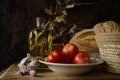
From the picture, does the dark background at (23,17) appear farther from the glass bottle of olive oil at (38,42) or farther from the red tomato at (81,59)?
the red tomato at (81,59)

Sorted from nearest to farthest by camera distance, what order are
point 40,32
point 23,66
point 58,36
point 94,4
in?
point 23,66, point 40,32, point 58,36, point 94,4

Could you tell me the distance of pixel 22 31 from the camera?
1.32m

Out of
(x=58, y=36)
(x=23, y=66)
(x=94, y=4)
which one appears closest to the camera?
(x=23, y=66)

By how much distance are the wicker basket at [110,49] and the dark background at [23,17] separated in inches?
18.0

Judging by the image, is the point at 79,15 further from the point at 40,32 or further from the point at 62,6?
the point at 40,32

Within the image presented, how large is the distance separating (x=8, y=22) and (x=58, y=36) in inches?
11.8

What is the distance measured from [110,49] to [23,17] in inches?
24.4

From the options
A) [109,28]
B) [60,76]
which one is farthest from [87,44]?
[60,76]

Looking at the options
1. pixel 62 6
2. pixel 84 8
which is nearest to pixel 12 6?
pixel 62 6

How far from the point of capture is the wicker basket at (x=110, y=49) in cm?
85

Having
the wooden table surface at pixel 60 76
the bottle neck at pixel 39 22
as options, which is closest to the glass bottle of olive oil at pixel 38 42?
the bottle neck at pixel 39 22

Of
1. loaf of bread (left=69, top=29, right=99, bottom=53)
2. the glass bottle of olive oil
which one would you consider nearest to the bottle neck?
the glass bottle of olive oil

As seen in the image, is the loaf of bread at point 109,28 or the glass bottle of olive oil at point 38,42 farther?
the glass bottle of olive oil at point 38,42

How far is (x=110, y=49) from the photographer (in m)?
0.86
